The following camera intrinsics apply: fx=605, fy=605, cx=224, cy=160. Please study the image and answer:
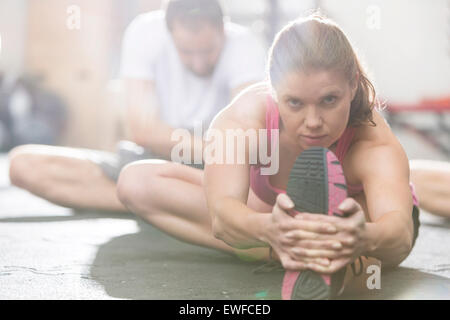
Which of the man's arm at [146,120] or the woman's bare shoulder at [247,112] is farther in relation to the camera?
the man's arm at [146,120]

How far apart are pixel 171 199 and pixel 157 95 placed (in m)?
0.75

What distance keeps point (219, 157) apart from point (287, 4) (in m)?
3.35

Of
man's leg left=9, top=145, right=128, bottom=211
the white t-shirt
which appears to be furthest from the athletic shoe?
man's leg left=9, top=145, right=128, bottom=211

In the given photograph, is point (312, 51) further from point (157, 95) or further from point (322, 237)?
point (157, 95)

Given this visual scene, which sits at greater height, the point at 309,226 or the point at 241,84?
the point at 241,84

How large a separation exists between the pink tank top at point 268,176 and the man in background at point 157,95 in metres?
0.66

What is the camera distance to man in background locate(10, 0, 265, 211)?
1.85m

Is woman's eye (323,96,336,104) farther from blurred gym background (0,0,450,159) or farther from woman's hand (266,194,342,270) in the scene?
blurred gym background (0,0,450,159)

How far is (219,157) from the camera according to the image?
1.00 metres

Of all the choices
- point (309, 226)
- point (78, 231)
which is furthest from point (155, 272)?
point (78, 231)

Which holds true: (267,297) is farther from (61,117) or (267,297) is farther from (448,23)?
(61,117)

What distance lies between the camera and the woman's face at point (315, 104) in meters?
0.90

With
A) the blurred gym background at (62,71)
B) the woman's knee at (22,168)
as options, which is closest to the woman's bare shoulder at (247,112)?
the woman's knee at (22,168)

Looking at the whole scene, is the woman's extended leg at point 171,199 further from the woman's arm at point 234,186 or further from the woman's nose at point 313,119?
the woman's nose at point 313,119
